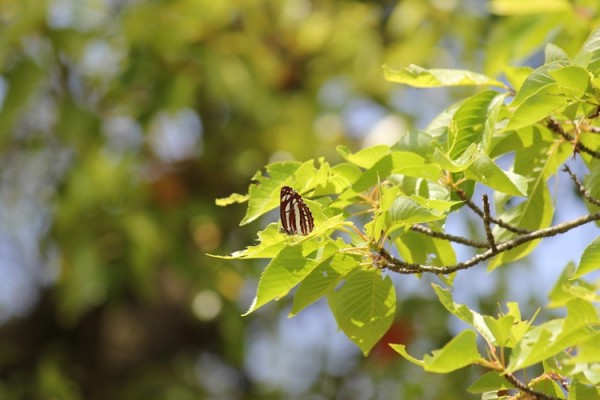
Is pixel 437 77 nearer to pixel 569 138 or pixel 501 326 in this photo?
pixel 569 138

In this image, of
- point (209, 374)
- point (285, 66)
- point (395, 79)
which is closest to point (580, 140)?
point (395, 79)

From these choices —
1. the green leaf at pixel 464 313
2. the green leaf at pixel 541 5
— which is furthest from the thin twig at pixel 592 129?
the green leaf at pixel 541 5

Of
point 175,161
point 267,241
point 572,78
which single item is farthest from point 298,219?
point 175,161

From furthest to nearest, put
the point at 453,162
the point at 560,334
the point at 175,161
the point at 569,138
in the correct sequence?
the point at 175,161 < the point at 569,138 < the point at 453,162 < the point at 560,334

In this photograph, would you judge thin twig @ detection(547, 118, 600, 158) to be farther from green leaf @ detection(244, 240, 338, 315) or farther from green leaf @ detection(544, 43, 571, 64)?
green leaf @ detection(244, 240, 338, 315)

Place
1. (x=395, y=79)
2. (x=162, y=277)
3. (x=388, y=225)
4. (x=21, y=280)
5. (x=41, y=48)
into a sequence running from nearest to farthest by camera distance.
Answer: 1. (x=388, y=225)
2. (x=395, y=79)
3. (x=41, y=48)
4. (x=162, y=277)
5. (x=21, y=280)

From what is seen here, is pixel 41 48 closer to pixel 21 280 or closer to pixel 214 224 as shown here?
pixel 214 224

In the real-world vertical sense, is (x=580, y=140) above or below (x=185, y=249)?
above
